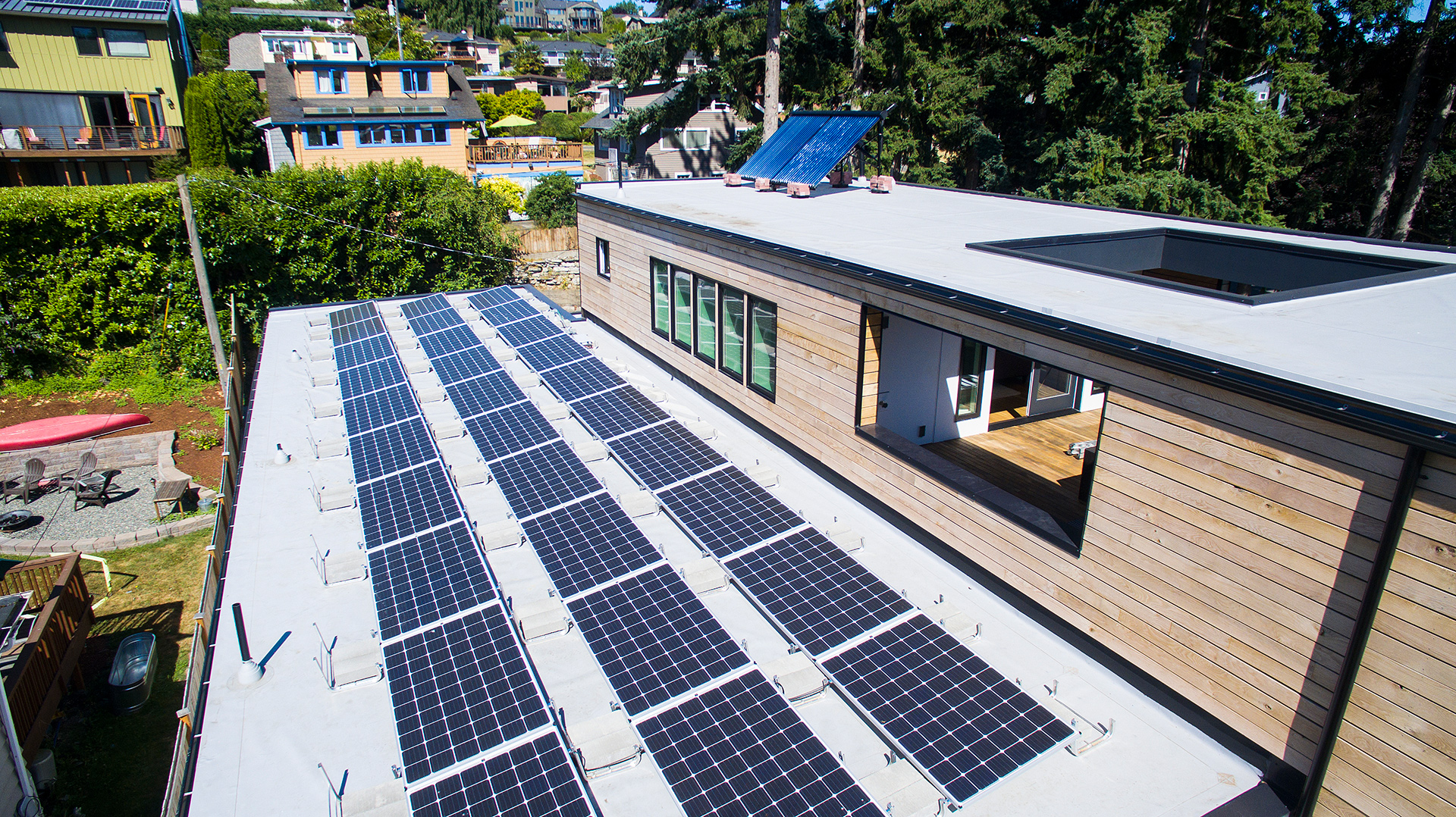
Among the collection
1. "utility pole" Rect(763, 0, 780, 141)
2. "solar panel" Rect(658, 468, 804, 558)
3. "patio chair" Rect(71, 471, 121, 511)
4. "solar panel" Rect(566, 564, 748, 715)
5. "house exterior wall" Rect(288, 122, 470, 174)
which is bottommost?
"patio chair" Rect(71, 471, 121, 511)

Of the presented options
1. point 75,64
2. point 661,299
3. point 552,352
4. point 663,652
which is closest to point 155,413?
point 552,352

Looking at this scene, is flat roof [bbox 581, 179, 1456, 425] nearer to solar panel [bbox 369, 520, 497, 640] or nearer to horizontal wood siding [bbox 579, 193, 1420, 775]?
horizontal wood siding [bbox 579, 193, 1420, 775]

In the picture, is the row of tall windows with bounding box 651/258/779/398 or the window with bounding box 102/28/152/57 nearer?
the row of tall windows with bounding box 651/258/779/398

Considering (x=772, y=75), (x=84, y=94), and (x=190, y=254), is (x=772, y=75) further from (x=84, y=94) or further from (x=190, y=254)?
(x=84, y=94)

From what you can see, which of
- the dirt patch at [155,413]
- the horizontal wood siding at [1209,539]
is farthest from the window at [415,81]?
the horizontal wood siding at [1209,539]

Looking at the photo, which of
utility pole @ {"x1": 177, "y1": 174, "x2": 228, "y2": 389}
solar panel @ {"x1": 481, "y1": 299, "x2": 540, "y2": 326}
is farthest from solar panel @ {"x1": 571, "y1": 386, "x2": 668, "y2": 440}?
utility pole @ {"x1": 177, "y1": 174, "x2": 228, "y2": 389}

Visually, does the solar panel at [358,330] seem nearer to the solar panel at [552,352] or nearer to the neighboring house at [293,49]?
the solar panel at [552,352]

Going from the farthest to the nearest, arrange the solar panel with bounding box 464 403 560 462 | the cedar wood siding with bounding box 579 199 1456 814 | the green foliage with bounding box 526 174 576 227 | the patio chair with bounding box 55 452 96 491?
the green foliage with bounding box 526 174 576 227, the patio chair with bounding box 55 452 96 491, the solar panel with bounding box 464 403 560 462, the cedar wood siding with bounding box 579 199 1456 814
